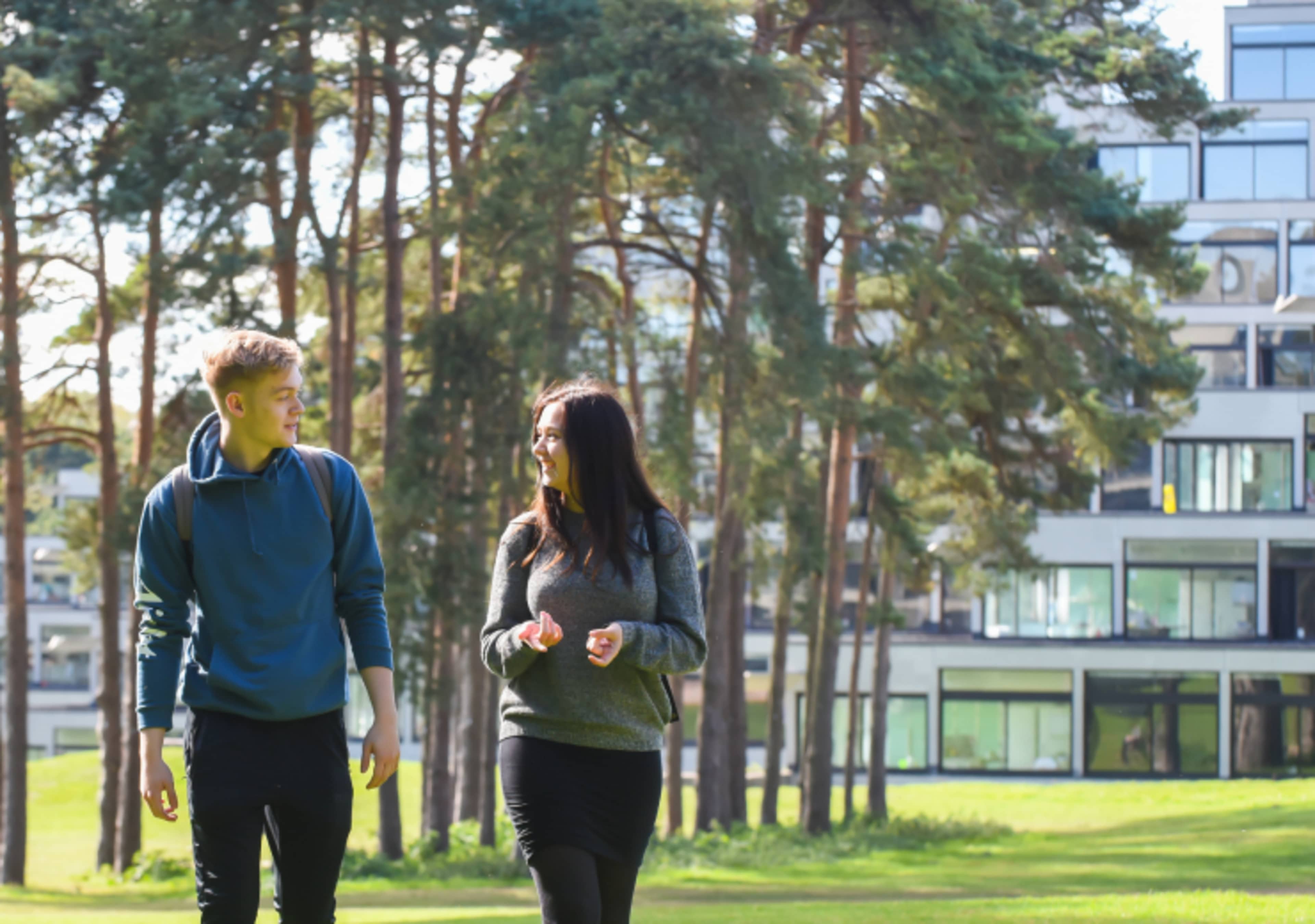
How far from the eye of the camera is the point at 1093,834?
2991 centimetres

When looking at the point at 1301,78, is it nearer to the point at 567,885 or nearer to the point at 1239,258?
the point at 1239,258

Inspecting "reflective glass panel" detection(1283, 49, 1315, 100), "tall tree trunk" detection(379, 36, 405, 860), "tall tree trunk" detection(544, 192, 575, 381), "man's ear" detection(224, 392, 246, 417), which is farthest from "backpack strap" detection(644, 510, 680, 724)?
"reflective glass panel" detection(1283, 49, 1315, 100)

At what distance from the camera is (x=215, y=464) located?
179 inches

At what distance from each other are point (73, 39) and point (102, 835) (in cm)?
1554

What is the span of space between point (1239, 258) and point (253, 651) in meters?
48.2

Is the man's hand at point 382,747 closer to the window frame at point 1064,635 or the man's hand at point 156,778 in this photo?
the man's hand at point 156,778

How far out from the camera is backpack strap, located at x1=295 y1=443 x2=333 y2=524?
15.0 feet

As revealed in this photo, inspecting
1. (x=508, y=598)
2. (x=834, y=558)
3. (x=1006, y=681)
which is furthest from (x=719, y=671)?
(x=508, y=598)

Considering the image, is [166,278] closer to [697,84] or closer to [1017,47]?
[697,84]

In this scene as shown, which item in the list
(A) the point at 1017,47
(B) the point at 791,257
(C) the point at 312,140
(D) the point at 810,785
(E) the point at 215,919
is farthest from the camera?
(D) the point at 810,785

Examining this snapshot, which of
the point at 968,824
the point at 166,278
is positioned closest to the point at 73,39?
the point at 166,278

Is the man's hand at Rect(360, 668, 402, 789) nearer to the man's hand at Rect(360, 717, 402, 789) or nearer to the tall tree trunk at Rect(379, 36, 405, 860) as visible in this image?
the man's hand at Rect(360, 717, 402, 789)

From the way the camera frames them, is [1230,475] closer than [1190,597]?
No

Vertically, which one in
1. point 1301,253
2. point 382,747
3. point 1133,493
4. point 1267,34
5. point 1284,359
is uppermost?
point 1267,34
